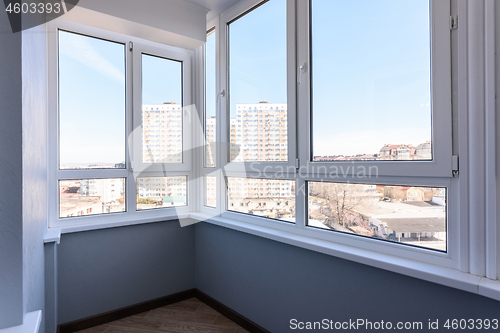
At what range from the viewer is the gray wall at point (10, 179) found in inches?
39.8

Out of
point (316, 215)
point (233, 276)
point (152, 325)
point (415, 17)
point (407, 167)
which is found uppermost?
point (415, 17)

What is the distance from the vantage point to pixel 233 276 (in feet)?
7.79

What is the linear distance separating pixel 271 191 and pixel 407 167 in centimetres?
99

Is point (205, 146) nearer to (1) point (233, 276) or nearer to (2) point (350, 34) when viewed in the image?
(1) point (233, 276)

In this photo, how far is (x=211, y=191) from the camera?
276cm

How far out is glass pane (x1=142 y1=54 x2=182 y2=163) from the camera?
2629 millimetres

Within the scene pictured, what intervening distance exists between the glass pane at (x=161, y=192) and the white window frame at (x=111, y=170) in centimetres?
4

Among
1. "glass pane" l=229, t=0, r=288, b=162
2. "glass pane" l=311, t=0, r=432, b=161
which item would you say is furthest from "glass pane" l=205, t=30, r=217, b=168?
"glass pane" l=311, t=0, r=432, b=161

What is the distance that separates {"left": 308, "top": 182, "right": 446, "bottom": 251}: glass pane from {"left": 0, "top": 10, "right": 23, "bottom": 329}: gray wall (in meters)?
1.50

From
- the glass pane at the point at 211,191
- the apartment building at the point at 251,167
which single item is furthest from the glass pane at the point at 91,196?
the glass pane at the point at 211,191

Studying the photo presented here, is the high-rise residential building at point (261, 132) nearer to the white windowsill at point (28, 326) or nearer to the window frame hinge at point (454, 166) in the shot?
the window frame hinge at point (454, 166)

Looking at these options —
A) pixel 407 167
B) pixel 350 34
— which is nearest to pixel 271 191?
pixel 407 167

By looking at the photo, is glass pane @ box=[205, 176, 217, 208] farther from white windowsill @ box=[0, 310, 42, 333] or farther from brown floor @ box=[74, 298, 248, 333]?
white windowsill @ box=[0, 310, 42, 333]

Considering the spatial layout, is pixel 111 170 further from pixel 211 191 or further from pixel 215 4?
pixel 215 4
